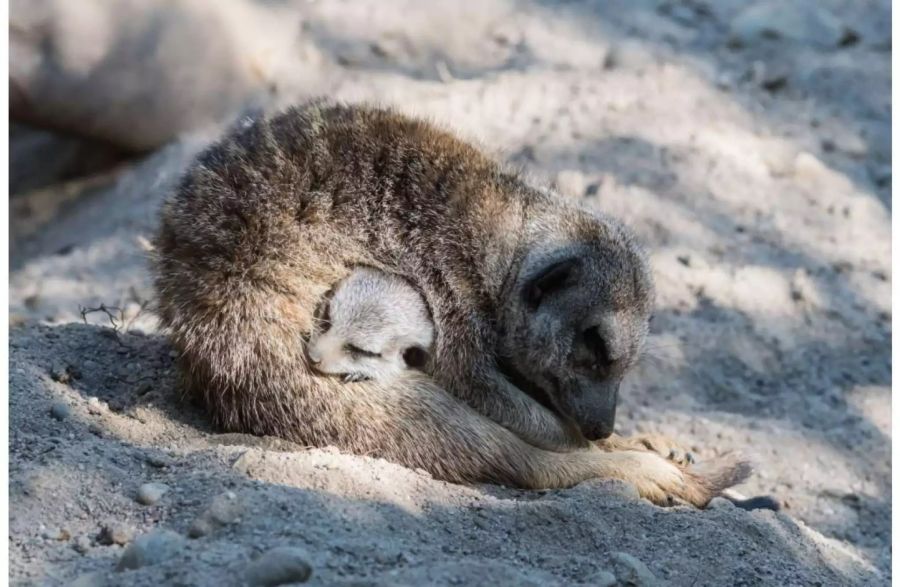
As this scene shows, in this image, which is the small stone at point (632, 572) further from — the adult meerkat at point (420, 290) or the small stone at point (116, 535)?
the small stone at point (116, 535)

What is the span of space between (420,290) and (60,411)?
1071mm

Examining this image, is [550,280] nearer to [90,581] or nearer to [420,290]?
[420,290]

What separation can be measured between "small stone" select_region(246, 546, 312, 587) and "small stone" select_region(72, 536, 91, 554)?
0.44m

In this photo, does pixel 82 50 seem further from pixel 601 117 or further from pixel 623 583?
pixel 623 583

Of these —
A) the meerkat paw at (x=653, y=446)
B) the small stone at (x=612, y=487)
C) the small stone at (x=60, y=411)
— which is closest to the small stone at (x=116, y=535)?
the small stone at (x=60, y=411)

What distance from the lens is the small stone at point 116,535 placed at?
2.64 m

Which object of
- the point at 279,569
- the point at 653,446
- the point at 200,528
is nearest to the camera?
the point at 279,569

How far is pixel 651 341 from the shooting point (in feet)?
15.9

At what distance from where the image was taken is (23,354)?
12.4ft

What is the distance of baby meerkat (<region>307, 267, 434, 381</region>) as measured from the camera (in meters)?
3.41

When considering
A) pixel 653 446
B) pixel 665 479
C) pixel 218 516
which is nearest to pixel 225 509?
pixel 218 516

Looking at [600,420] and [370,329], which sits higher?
[370,329]

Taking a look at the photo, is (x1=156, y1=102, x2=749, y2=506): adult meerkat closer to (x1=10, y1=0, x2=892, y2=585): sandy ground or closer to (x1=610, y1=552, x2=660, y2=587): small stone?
(x1=10, y1=0, x2=892, y2=585): sandy ground

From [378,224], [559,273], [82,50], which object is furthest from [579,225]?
[82,50]
